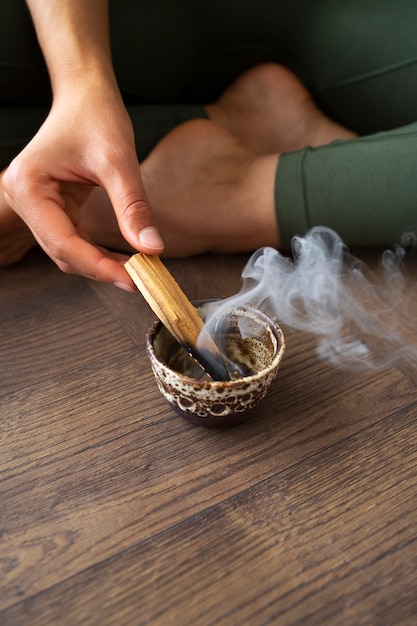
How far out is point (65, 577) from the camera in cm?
54

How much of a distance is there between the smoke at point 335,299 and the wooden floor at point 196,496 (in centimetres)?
4

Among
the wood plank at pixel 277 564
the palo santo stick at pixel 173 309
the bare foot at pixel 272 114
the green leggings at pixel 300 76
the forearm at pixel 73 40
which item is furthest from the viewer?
the bare foot at pixel 272 114

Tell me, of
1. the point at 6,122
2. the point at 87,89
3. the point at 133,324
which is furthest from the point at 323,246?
the point at 6,122

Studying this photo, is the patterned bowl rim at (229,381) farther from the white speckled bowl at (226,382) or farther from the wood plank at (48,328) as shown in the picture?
the wood plank at (48,328)

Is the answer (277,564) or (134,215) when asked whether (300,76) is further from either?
(277,564)

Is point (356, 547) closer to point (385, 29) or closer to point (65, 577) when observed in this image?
point (65, 577)

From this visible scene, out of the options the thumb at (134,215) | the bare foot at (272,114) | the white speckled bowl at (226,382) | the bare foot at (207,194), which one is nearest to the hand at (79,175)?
the thumb at (134,215)

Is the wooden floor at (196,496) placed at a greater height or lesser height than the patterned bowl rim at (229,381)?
lesser

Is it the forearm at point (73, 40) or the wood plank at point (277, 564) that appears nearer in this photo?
the wood plank at point (277, 564)

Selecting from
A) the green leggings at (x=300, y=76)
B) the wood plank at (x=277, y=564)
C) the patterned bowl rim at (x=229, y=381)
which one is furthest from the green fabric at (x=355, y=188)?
the wood plank at (x=277, y=564)

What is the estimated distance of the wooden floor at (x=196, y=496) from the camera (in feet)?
1.73

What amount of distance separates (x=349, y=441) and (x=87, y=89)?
55 centimetres

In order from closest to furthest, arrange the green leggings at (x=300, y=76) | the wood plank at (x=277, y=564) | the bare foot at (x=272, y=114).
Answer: the wood plank at (x=277, y=564)
the green leggings at (x=300, y=76)
the bare foot at (x=272, y=114)

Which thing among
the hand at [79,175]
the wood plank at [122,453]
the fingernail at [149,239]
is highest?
the hand at [79,175]
